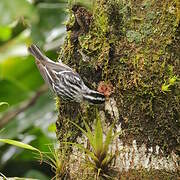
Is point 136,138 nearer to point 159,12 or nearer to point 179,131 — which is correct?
point 179,131

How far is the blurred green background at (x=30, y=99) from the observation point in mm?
3412

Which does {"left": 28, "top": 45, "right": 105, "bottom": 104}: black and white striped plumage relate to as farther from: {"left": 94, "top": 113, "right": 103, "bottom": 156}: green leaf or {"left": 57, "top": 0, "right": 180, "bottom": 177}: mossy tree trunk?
{"left": 94, "top": 113, "right": 103, "bottom": 156}: green leaf

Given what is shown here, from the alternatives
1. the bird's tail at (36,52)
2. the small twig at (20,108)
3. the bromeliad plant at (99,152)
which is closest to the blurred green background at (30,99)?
the small twig at (20,108)

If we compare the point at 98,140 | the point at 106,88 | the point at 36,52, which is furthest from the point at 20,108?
the point at 98,140

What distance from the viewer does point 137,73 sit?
2.16 metres

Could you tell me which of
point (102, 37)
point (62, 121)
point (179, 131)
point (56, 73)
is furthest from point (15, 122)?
point (179, 131)

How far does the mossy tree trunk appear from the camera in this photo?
2.07 metres

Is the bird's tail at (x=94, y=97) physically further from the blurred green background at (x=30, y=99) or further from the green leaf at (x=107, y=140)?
the blurred green background at (x=30, y=99)

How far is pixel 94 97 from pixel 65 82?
43 centimetres

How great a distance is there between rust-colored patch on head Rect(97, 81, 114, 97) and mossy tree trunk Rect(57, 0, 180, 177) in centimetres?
2

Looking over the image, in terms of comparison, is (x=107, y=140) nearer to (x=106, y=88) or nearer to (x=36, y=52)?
(x=106, y=88)

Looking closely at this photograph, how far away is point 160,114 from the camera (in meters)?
2.10

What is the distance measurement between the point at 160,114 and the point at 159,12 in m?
0.47

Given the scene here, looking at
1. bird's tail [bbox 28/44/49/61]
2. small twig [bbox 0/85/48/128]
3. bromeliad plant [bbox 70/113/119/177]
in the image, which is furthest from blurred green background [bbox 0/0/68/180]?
bromeliad plant [bbox 70/113/119/177]
